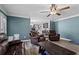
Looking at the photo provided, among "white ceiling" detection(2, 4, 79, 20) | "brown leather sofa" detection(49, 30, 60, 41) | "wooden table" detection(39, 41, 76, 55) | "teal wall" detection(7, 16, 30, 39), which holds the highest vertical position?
"white ceiling" detection(2, 4, 79, 20)

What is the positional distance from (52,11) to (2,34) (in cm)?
103

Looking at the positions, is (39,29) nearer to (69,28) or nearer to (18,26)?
(18,26)

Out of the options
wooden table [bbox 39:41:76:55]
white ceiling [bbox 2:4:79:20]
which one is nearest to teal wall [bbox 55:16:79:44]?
white ceiling [bbox 2:4:79:20]

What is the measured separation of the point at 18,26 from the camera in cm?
198

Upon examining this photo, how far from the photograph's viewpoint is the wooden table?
72.9 inches

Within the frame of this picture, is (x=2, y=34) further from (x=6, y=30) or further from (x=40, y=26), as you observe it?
(x=40, y=26)

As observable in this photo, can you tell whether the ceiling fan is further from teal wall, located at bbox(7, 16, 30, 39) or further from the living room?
teal wall, located at bbox(7, 16, 30, 39)

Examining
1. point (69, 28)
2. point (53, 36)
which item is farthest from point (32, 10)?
point (69, 28)

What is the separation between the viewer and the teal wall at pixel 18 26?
6.39 ft

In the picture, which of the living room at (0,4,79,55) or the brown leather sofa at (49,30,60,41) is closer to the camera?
the living room at (0,4,79,55)
